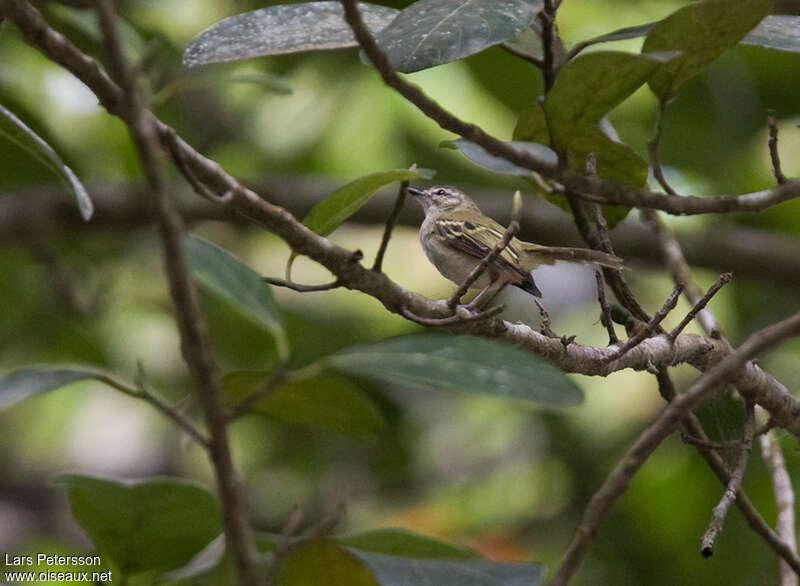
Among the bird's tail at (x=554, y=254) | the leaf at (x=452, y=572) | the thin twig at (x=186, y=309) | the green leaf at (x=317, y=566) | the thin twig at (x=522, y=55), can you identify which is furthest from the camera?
the bird's tail at (x=554, y=254)

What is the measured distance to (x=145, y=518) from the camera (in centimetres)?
160

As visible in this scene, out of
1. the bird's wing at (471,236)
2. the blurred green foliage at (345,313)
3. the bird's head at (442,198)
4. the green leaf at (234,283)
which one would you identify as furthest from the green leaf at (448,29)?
the bird's head at (442,198)

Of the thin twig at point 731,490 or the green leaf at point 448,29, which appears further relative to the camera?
the green leaf at point 448,29

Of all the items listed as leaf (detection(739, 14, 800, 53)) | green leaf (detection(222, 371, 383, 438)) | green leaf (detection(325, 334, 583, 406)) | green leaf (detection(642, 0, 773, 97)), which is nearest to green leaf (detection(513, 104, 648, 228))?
green leaf (detection(642, 0, 773, 97))

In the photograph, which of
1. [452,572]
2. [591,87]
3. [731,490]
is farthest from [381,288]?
[731,490]

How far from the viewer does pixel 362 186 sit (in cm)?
141

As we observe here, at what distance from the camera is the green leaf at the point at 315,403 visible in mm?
1395

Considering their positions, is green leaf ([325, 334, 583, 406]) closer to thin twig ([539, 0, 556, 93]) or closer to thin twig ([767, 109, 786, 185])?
thin twig ([767, 109, 786, 185])

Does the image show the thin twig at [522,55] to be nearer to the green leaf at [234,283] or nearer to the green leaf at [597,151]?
the green leaf at [597,151]

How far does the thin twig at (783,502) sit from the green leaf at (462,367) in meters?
1.00

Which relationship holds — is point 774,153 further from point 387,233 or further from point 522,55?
point 387,233

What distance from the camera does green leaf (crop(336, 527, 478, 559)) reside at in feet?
5.03

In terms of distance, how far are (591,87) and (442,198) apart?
2300 millimetres

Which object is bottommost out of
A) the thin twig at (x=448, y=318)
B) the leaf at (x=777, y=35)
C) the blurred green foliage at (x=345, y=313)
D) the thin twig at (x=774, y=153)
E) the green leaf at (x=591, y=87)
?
the blurred green foliage at (x=345, y=313)
